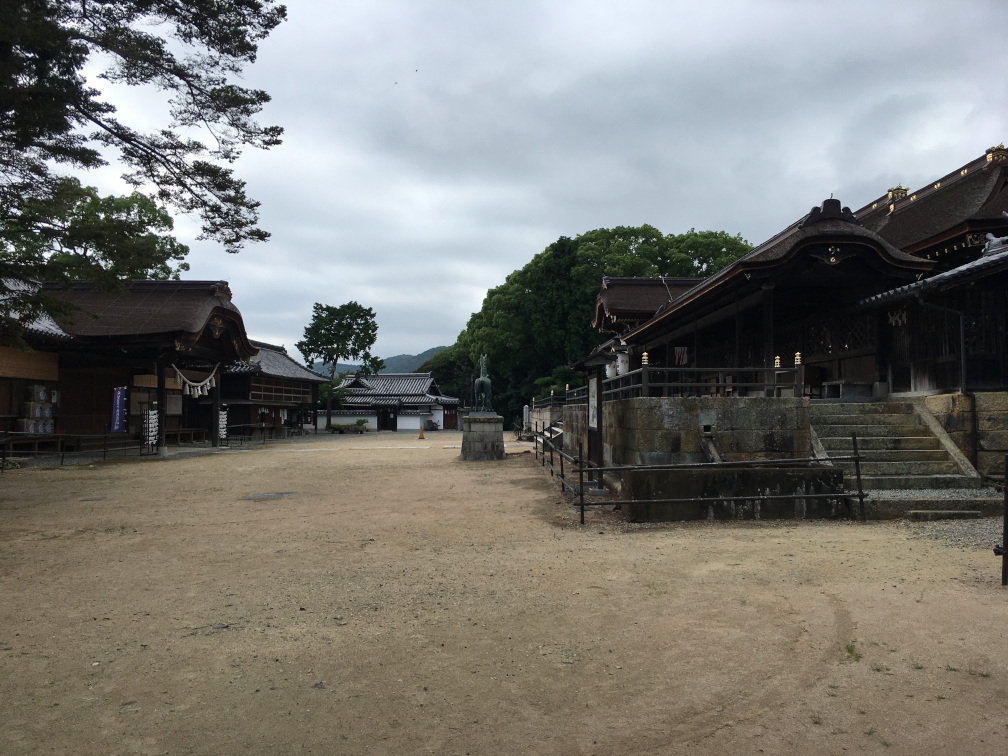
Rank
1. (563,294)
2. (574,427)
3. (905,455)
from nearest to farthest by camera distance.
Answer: (905,455), (574,427), (563,294)

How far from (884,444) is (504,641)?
7.85 m

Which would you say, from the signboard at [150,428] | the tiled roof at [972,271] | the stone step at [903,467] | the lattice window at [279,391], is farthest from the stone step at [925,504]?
the lattice window at [279,391]

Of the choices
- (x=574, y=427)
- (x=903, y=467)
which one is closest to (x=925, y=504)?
(x=903, y=467)

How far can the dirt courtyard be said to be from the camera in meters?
2.89

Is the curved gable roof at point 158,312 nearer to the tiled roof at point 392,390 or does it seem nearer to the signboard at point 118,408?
the signboard at point 118,408

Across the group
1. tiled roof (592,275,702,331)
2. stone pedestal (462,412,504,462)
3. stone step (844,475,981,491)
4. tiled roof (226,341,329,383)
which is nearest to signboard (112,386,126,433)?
tiled roof (226,341,329,383)

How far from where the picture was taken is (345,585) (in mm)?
5309

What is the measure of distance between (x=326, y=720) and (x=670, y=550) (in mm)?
4152

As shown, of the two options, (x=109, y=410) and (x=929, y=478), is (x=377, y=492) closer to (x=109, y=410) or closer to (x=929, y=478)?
(x=929, y=478)

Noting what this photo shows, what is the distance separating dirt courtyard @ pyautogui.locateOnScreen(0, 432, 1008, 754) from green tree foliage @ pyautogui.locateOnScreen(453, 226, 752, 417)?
90.8 ft

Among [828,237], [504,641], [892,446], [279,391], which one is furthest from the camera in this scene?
[279,391]

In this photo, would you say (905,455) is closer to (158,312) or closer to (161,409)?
→ (161,409)

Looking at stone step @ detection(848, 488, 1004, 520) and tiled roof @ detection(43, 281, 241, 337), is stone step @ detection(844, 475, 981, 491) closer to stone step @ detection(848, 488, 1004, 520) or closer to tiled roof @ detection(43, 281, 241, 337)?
stone step @ detection(848, 488, 1004, 520)

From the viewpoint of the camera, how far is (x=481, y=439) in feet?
62.6
